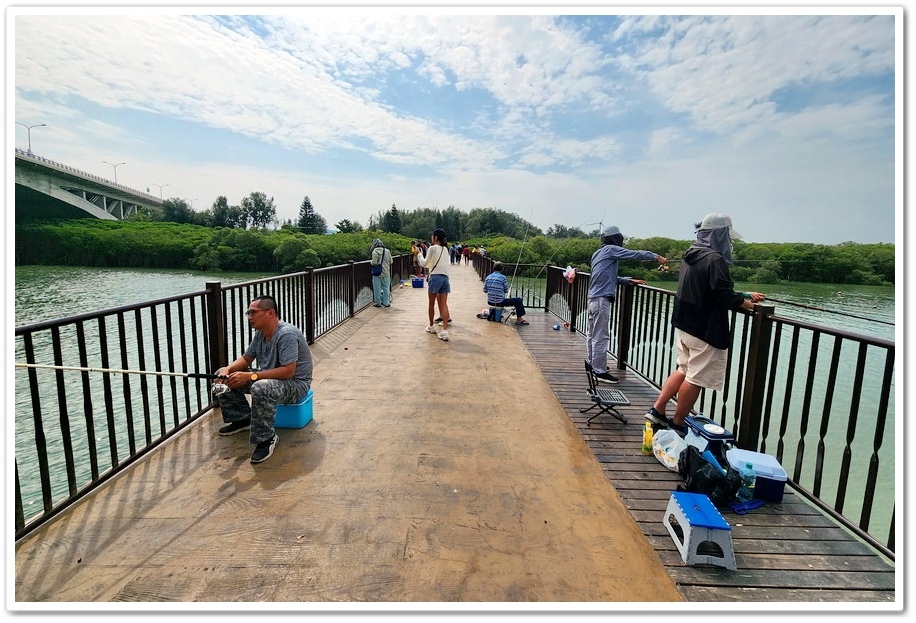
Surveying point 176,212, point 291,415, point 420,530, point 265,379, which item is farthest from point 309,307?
point 176,212

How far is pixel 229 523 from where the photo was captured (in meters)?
2.08

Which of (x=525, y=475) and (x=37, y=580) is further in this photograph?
(x=525, y=475)

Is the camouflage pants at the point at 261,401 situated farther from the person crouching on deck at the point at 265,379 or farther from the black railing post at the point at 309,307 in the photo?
the black railing post at the point at 309,307

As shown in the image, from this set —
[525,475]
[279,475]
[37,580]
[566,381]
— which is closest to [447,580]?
[525,475]

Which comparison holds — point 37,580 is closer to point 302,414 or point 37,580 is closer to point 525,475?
point 302,414

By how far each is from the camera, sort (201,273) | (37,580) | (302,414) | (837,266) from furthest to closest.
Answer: (201,273) → (837,266) → (302,414) → (37,580)

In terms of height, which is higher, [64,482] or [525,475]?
[525,475]

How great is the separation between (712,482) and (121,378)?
839cm

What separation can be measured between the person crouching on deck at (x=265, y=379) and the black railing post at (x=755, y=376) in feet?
10.0

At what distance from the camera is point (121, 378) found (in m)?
6.95

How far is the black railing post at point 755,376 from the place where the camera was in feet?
9.05

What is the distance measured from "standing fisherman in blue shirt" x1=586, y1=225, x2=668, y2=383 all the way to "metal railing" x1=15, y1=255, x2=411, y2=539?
343cm

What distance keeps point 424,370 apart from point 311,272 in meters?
2.35

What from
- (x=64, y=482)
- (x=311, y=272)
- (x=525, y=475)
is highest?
(x=311, y=272)
